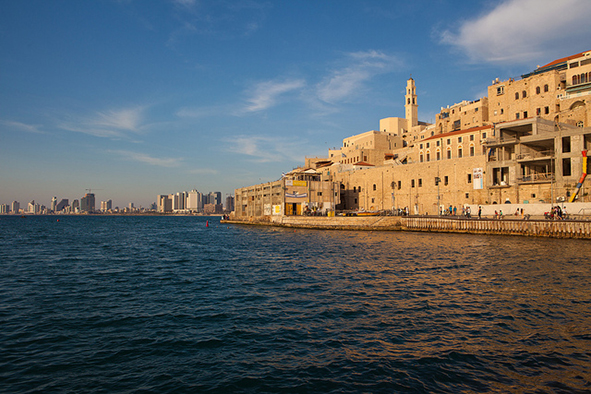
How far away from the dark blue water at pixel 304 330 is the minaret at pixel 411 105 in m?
87.6

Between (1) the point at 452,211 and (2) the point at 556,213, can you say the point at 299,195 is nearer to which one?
(1) the point at 452,211

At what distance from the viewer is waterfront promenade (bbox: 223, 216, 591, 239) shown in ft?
116

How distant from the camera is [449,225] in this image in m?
46.4

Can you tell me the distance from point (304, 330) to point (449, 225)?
40.4 meters

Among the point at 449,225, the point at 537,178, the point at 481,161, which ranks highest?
the point at 481,161

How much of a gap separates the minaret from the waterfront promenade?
182ft

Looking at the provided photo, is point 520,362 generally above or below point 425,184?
below

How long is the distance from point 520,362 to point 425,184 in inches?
2268

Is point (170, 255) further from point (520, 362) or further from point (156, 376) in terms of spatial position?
point (520, 362)

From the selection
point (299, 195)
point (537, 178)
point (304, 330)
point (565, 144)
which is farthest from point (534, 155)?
point (304, 330)

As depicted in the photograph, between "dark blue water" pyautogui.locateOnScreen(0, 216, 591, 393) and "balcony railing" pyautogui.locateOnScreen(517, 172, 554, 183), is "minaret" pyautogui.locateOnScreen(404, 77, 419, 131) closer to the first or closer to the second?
"balcony railing" pyautogui.locateOnScreen(517, 172, 554, 183)

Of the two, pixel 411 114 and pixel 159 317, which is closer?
pixel 159 317

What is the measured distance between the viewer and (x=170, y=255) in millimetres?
31859

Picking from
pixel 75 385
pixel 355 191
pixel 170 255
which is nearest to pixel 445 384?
pixel 75 385
